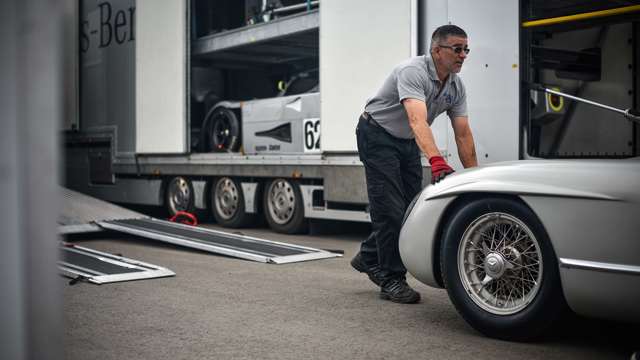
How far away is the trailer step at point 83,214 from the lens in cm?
880

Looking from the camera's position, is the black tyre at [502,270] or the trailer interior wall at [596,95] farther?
the trailer interior wall at [596,95]

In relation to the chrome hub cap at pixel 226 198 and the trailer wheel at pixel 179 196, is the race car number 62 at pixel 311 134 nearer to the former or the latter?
the chrome hub cap at pixel 226 198

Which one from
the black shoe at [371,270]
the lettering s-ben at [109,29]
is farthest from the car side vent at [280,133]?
the black shoe at [371,270]

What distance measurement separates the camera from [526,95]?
21.9 feet

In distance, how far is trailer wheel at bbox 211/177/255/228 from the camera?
10828 mm

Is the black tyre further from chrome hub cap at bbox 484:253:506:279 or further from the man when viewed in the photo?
the man

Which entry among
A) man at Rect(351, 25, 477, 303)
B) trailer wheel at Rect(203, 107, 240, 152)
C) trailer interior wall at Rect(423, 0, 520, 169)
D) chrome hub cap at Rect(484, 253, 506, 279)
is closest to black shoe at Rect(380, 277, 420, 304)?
man at Rect(351, 25, 477, 303)

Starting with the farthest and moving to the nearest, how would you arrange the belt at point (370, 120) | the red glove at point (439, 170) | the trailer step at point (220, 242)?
the trailer step at point (220, 242), the belt at point (370, 120), the red glove at point (439, 170)

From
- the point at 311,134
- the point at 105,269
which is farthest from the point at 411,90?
the point at 311,134

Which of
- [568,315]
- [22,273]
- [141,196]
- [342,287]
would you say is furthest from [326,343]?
[141,196]

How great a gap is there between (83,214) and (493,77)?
4.91 m

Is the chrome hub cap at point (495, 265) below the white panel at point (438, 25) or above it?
below

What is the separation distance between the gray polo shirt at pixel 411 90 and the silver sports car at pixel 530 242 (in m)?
0.79

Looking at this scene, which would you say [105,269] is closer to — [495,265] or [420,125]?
[420,125]
